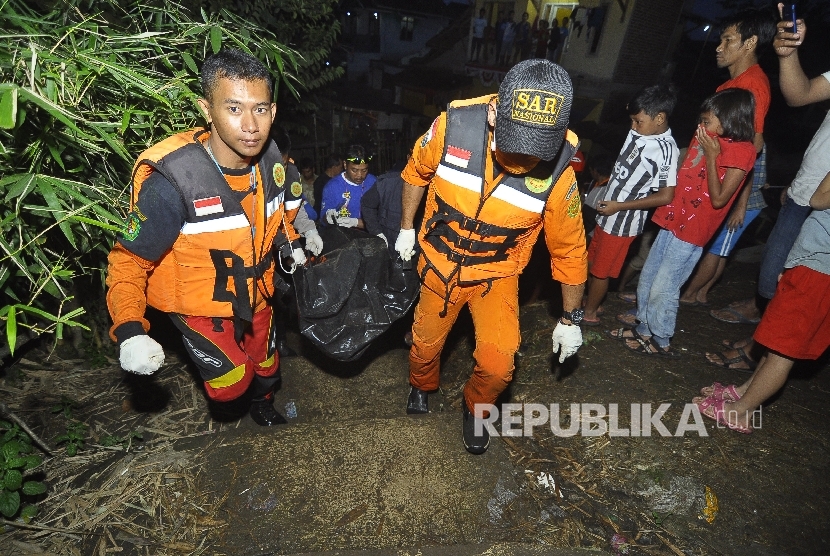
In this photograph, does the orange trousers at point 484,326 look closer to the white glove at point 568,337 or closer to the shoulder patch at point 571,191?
the white glove at point 568,337

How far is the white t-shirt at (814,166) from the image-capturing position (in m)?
2.96

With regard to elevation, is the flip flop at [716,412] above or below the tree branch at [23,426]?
above

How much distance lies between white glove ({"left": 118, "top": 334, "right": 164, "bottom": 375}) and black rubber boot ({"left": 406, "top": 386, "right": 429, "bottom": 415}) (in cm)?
196

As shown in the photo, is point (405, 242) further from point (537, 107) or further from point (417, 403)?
point (537, 107)

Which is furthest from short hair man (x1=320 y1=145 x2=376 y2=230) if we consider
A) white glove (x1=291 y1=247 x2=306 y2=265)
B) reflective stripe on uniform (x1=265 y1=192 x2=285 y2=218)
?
reflective stripe on uniform (x1=265 y1=192 x2=285 y2=218)

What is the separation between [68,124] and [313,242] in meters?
1.84

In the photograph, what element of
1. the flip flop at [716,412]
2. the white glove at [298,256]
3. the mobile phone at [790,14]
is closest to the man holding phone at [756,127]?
the mobile phone at [790,14]

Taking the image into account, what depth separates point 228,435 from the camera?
10.6 ft

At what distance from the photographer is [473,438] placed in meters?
3.07

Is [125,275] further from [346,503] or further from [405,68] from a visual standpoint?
[405,68]

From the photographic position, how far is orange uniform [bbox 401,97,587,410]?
2.61 meters

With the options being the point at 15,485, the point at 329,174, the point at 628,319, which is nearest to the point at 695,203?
the point at 628,319

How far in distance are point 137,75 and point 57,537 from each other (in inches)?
104

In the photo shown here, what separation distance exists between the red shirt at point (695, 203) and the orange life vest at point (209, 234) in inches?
126
